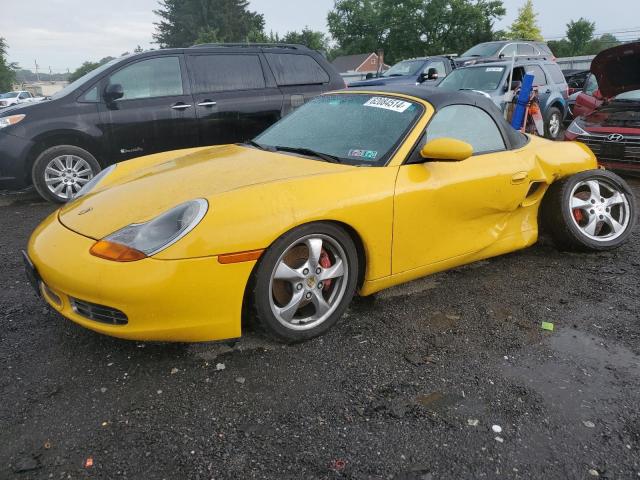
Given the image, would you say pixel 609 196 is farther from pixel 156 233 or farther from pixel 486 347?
pixel 156 233

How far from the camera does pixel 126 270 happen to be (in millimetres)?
2227

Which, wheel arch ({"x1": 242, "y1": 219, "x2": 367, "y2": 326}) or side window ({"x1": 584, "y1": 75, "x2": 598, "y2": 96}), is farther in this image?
side window ({"x1": 584, "y1": 75, "x2": 598, "y2": 96})

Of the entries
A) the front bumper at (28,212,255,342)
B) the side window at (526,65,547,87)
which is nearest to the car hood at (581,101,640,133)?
the side window at (526,65,547,87)

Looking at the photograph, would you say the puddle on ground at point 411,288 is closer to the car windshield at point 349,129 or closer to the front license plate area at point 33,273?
the car windshield at point 349,129

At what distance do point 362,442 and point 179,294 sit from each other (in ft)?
3.28

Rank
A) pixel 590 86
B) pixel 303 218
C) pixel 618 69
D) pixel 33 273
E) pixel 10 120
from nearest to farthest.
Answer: pixel 303 218
pixel 33 273
pixel 10 120
pixel 618 69
pixel 590 86

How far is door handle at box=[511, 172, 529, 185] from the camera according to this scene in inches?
134

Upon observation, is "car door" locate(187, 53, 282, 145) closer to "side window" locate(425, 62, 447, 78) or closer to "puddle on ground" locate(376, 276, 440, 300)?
"puddle on ground" locate(376, 276, 440, 300)

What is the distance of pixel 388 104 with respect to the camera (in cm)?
326

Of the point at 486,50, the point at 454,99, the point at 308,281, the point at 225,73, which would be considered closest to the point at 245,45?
the point at 225,73

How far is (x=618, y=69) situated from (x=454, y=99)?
4.56m

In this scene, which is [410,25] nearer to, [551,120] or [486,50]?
[486,50]

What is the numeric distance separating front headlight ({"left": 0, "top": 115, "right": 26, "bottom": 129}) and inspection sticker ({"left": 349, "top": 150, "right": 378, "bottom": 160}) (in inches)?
171

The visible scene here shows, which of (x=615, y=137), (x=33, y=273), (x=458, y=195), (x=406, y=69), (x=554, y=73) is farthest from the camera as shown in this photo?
(x=406, y=69)
